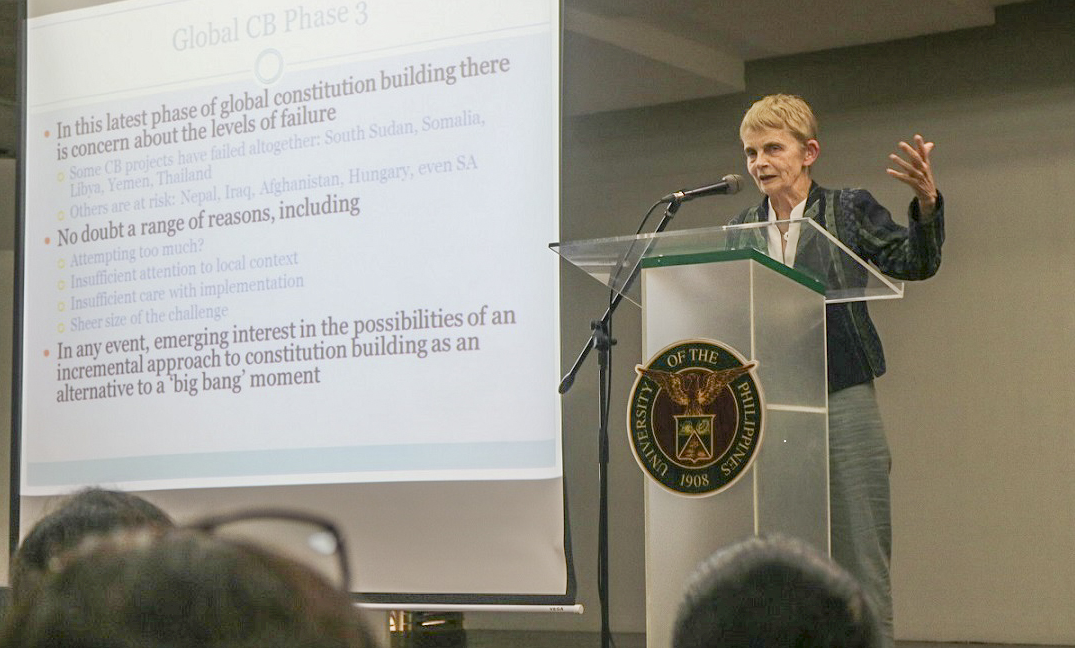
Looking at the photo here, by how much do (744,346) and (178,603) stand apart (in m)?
1.65

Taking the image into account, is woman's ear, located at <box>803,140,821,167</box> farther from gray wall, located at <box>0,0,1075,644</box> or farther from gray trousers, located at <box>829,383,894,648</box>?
gray wall, located at <box>0,0,1075,644</box>

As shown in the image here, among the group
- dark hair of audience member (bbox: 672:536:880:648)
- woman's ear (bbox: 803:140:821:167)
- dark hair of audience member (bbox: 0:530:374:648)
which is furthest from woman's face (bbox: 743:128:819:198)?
dark hair of audience member (bbox: 0:530:374:648)

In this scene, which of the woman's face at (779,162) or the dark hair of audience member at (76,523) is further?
the woman's face at (779,162)

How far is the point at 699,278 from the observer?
2.04 meters

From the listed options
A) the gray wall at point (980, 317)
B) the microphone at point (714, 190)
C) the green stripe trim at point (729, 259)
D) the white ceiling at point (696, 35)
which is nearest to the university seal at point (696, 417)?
the green stripe trim at point (729, 259)

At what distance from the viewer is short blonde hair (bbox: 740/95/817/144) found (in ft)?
8.14

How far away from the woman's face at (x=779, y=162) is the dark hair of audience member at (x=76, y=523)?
5.28 ft

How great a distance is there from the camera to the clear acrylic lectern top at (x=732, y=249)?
6.66ft

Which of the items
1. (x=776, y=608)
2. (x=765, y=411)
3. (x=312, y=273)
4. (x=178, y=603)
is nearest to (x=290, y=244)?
(x=312, y=273)

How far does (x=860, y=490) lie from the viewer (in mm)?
2355

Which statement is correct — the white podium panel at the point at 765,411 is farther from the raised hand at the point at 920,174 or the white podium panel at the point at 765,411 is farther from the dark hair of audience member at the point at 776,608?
the dark hair of audience member at the point at 776,608

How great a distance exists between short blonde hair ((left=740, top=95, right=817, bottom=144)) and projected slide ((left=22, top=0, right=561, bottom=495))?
2.23 feet

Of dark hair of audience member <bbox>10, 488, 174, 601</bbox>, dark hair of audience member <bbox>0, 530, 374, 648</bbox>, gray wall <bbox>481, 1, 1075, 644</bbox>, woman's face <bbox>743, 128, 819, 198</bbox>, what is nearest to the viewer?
dark hair of audience member <bbox>0, 530, 374, 648</bbox>

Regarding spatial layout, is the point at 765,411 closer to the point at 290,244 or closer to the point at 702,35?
the point at 290,244
